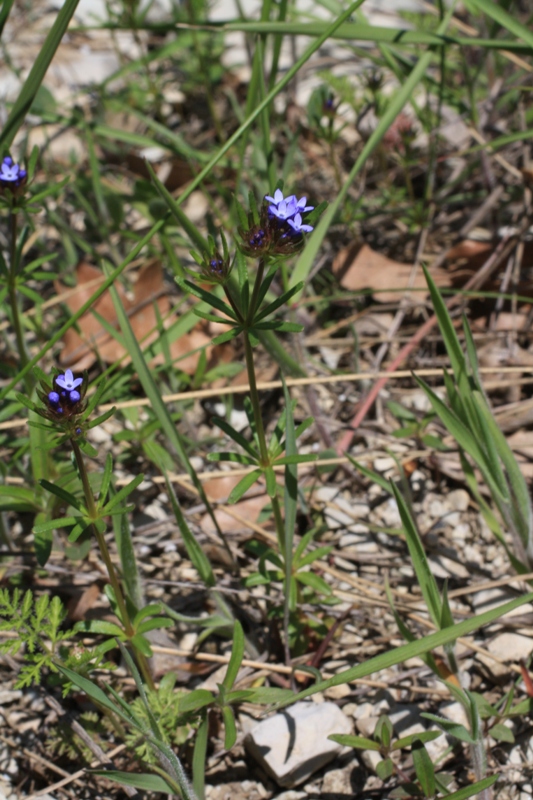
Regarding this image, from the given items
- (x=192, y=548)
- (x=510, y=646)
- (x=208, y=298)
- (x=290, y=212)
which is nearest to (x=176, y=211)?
(x=208, y=298)

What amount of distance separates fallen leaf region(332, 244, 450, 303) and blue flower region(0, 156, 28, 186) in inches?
61.8

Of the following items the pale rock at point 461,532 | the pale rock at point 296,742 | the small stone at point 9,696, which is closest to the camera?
the pale rock at point 296,742

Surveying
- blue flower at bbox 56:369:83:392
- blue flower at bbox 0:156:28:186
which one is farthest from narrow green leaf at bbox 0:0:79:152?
blue flower at bbox 56:369:83:392

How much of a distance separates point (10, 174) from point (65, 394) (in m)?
0.86

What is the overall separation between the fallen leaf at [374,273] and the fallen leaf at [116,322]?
2.30ft

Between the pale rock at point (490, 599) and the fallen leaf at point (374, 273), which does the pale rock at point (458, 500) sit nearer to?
the pale rock at point (490, 599)

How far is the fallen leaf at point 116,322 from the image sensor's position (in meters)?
3.30

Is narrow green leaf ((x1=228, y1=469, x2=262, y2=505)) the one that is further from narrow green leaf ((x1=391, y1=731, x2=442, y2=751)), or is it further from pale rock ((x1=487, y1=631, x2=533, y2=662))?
pale rock ((x1=487, y1=631, x2=533, y2=662))

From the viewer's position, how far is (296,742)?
208 cm

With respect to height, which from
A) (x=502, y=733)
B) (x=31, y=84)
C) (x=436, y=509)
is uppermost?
(x=31, y=84)

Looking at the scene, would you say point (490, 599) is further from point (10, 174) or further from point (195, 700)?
point (10, 174)

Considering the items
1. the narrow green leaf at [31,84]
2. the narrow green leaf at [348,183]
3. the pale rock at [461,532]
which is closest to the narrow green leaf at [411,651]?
the pale rock at [461,532]

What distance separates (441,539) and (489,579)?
22 centimetres

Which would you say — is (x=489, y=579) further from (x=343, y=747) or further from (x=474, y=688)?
(x=343, y=747)
